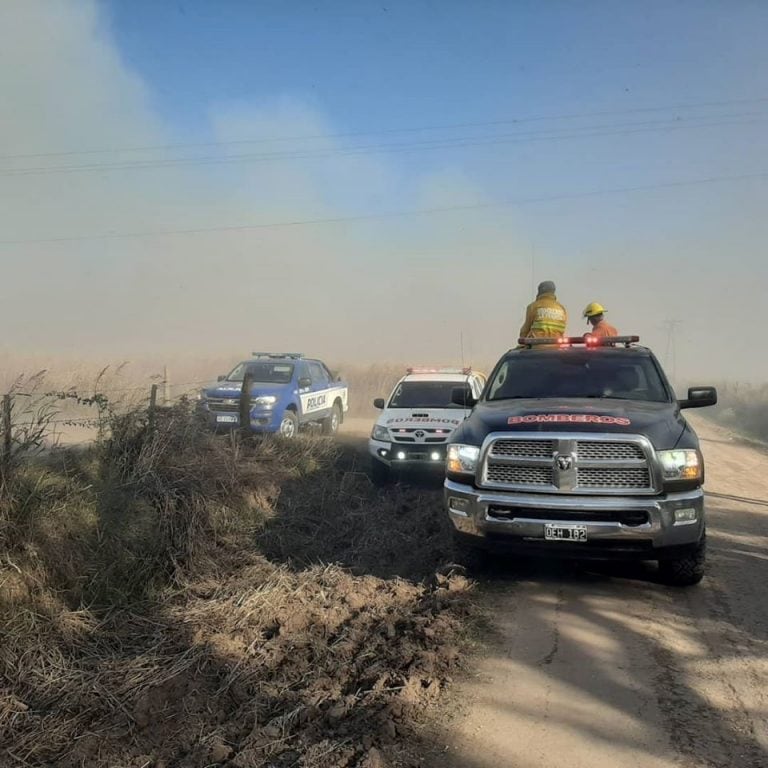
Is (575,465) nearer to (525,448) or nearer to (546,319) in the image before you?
(525,448)

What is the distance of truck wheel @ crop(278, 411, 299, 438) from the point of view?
12.1 metres

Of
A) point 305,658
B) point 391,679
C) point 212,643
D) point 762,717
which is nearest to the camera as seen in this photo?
point 762,717

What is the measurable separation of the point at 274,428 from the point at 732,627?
8.62 m

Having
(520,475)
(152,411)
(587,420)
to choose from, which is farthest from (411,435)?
(587,420)

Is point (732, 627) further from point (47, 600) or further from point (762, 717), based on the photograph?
point (47, 600)

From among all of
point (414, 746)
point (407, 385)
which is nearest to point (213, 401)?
point (407, 385)

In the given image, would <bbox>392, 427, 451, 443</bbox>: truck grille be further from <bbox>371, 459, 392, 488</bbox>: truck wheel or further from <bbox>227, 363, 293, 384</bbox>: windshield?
<bbox>227, 363, 293, 384</bbox>: windshield

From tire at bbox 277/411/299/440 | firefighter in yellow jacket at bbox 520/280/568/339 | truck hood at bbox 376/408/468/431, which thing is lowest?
tire at bbox 277/411/299/440

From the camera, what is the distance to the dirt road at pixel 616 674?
3.02 metres

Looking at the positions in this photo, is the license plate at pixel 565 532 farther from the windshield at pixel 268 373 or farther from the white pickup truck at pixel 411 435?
the windshield at pixel 268 373

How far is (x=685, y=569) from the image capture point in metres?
5.06

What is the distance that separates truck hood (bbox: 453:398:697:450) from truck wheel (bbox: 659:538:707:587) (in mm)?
902

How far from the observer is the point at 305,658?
4.05 m

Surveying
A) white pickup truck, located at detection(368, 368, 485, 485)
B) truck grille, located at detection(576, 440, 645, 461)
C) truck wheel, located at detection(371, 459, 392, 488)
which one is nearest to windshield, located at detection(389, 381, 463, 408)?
white pickup truck, located at detection(368, 368, 485, 485)
